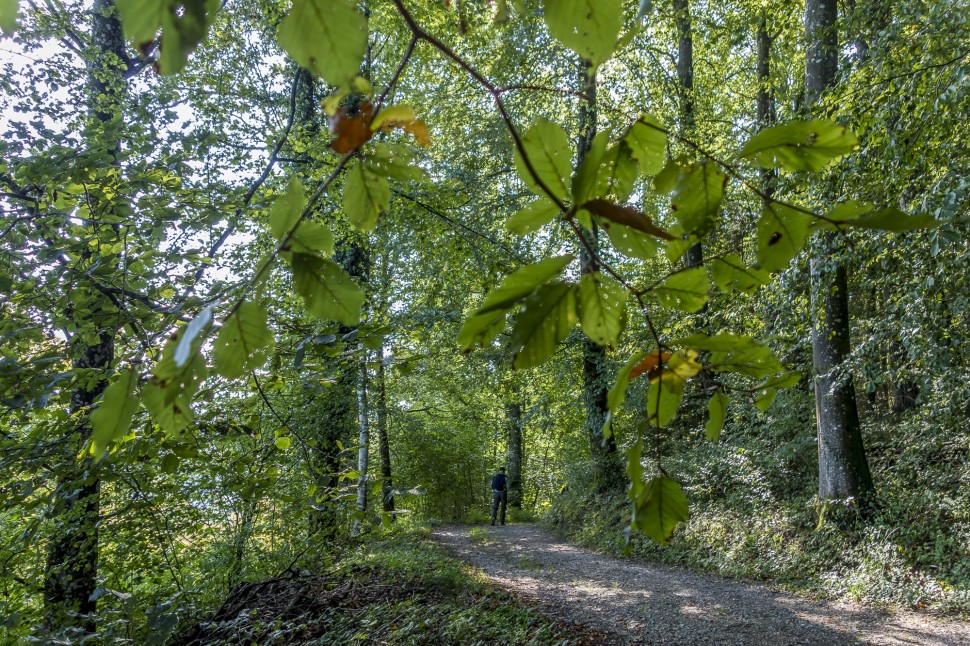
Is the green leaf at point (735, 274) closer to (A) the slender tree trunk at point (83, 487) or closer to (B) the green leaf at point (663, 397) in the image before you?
(B) the green leaf at point (663, 397)

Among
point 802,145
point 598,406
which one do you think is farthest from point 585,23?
point 598,406

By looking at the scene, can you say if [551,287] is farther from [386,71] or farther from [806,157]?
[386,71]

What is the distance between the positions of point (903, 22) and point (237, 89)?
7067 millimetres

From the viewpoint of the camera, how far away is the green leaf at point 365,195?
678 millimetres

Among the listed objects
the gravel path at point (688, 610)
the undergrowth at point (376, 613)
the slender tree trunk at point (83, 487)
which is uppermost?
the slender tree trunk at point (83, 487)

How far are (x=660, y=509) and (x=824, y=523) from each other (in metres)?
7.10

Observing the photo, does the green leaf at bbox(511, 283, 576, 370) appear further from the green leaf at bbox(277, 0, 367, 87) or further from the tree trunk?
the tree trunk

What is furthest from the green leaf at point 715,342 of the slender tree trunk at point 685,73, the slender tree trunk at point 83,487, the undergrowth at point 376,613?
the slender tree trunk at point 685,73

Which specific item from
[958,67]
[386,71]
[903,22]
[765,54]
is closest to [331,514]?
[958,67]

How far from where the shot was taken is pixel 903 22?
3963mm

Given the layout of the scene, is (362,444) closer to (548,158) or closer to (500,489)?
(548,158)

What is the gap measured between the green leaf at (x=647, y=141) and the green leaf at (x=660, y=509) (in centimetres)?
41

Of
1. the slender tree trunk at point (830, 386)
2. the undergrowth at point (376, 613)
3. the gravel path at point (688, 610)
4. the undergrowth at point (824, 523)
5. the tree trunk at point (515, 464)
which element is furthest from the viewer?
the tree trunk at point (515, 464)

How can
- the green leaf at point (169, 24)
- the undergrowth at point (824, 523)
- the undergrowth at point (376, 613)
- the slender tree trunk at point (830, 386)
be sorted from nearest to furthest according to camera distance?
1. the green leaf at point (169, 24)
2. the undergrowth at point (376, 613)
3. the undergrowth at point (824, 523)
4. the slender tree trunk at point (830, 386)
